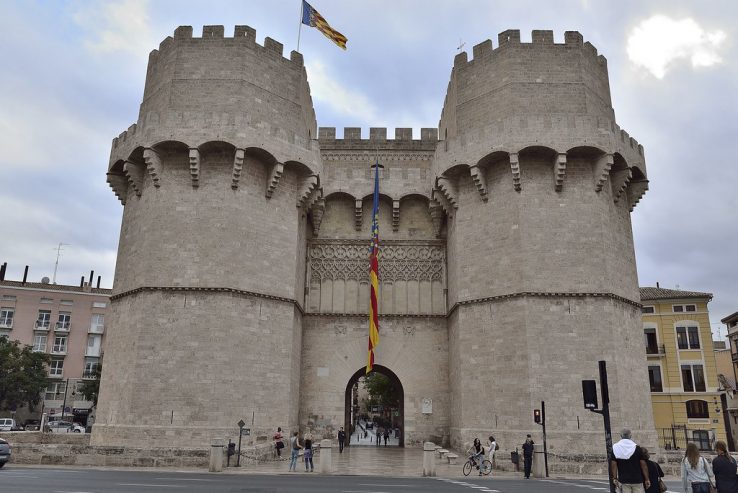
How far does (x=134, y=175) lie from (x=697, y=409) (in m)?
33.7

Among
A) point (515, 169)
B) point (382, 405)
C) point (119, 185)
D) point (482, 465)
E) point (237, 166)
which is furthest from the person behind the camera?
point (382, 405)

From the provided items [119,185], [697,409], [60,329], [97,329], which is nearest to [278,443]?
[119,185]

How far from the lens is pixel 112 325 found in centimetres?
2123

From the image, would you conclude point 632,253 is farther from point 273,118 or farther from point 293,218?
point 273,118

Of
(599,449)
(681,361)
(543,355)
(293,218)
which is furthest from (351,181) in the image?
(681,361)

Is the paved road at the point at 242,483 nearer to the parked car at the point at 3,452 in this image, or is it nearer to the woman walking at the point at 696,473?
the parked car at the point at 3,452

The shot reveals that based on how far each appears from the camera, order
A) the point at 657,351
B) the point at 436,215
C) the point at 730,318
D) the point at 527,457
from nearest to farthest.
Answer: the point at 527,457 < the point at 436,215 < the point at 657,351 < the point at 730,318

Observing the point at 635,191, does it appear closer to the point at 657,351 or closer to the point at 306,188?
the point at 306,188

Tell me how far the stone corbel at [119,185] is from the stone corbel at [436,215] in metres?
13.5

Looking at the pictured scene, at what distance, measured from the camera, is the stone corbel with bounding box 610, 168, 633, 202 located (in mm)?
22297

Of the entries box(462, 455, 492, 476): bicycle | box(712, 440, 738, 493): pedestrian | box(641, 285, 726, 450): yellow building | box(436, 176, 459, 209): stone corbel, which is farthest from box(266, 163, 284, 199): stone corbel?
box(641, 285, 726, 450): yellow building

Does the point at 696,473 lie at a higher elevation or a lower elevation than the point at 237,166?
lower

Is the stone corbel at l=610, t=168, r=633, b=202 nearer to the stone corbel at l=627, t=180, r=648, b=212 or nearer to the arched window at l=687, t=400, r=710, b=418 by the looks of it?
the stone corbel at l=627, t=180, r=648, b=212

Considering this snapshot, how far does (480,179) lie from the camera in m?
22.1
